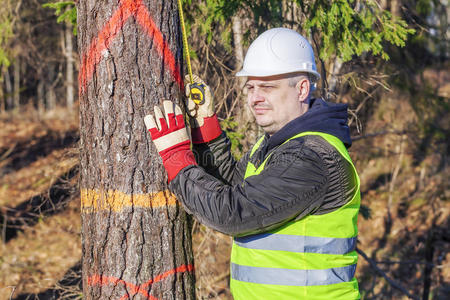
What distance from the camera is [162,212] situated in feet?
7.70

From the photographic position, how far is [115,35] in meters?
2.26

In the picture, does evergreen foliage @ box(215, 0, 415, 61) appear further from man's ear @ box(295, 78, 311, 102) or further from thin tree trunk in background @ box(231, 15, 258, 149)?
man's ear @ box(295, 78, 311, 102)

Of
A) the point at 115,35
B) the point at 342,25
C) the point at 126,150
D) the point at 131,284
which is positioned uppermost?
the point at 342,25

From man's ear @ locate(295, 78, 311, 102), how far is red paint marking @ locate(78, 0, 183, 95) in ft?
2.10

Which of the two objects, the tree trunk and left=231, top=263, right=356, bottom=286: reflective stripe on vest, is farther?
the tree trunk

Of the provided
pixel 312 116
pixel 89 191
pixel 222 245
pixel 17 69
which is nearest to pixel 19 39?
pixel 222 245

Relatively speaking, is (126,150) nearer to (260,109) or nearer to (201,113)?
(201,113)

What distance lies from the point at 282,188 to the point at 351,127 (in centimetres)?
599

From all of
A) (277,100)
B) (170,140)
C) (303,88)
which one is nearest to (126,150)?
(170,140)

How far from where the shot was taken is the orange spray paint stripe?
2.30 metres

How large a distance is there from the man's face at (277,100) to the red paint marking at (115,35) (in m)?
0.46

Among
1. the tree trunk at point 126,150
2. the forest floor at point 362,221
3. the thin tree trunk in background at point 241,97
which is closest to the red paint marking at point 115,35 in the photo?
the tree trunk at point 126,150

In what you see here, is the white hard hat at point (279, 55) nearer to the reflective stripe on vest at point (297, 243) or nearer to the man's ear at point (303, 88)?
the man's ear at point (303, 88)

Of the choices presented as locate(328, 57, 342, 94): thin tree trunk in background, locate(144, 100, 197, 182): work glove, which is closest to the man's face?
locate(144, 100, 197, 182): work glove
